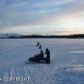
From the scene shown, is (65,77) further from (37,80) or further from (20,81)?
(20,81)

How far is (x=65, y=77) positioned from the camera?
1108 cm

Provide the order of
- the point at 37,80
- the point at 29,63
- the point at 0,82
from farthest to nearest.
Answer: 1. the point at 29,63
2. the point at 37,80
3. the point at 0,82

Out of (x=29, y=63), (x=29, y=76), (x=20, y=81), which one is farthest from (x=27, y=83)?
(x=29, y=63)

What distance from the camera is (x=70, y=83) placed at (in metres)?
9.88

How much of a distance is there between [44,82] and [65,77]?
1395 millimetres

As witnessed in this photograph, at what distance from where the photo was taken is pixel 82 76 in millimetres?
11289

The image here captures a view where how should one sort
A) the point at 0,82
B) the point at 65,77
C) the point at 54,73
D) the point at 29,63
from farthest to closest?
the point at 29,63 < the point at 54,73 < the point at 65,77 < the point at 0,82

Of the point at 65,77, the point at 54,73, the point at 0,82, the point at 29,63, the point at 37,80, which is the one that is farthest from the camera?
the point at 29,63

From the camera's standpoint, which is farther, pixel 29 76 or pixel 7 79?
pixel 29 76

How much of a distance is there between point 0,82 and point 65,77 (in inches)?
111

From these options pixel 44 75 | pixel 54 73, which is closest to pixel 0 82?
pixel 44 75

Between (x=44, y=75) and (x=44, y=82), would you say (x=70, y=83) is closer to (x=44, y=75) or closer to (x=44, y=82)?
(x=44, y=82)

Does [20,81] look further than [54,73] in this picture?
No

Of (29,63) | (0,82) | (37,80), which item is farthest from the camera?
(29,63)
